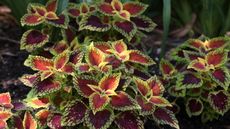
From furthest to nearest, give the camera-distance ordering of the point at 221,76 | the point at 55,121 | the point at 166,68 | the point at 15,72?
→ the point at 15,72
the point at 166,68
the point at 221,76
the point at 55,121

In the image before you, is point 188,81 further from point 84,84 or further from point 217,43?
point 84,84

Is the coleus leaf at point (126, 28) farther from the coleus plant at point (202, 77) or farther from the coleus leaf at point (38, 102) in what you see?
the coleus leaf at point (38, 102)

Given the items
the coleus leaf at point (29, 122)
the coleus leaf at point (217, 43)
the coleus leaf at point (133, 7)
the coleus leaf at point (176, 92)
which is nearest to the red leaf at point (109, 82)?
the coleus leaf at point (29, 122)

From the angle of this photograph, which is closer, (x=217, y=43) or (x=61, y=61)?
(x=61, y=61)

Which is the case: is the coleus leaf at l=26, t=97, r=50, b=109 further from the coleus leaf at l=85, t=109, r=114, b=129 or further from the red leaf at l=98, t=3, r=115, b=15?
the red leaf at l=98, t=3, r=115, b=15

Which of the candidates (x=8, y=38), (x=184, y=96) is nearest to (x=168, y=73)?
(x=184, y=96)

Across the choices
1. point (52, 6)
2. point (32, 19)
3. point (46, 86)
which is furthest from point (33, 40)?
point (46, 86)

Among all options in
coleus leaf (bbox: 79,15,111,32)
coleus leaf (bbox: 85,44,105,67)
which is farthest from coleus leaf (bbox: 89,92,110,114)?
coleus leaf (bbox: 79,15,111,32)

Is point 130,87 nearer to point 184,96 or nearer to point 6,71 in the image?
point 184,96
